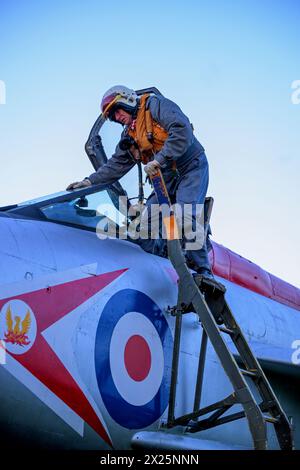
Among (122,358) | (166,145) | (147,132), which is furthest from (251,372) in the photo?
(147,132)

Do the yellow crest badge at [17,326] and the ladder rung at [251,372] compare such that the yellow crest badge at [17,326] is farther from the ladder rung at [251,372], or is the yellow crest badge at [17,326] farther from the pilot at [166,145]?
the pilot at [166,145]

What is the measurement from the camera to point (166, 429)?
4.42 meters

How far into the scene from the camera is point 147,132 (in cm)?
557

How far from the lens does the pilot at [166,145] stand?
525cm

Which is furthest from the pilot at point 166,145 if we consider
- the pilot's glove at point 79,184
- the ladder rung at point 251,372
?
the ladder rung at point 251,372

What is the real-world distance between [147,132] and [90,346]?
2.27 metres

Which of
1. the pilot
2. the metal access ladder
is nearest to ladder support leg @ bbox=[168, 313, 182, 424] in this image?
the metal access ladder

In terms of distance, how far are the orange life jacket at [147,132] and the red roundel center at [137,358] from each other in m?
1.92

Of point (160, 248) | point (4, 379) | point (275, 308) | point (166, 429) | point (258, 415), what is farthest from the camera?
point (275, 308)

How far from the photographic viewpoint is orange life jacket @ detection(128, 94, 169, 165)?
18.2 feet

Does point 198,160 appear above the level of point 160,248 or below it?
above
